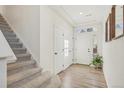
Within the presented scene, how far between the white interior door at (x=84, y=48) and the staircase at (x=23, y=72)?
406cm

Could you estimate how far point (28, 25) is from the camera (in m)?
3.66

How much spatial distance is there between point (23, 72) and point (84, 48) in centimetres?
492

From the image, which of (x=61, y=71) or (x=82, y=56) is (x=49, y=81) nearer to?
(x=61, y=71)

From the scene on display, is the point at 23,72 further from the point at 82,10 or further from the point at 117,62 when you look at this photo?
the point at 82,10

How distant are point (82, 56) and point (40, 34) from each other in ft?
13.8

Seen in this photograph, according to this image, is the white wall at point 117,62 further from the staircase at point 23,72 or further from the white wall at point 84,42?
the white wall at point 84,42

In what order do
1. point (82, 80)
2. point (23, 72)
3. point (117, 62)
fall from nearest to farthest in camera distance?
point (117, 62) < point (23, 72) < point (82, 80)

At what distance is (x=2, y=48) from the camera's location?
1.17 m

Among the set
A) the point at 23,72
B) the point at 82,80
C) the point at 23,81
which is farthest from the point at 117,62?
the point at 82,80

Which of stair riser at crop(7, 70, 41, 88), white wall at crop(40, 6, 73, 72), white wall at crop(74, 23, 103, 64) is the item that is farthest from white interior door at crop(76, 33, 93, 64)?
stair riser at crop(7, 70, 41, 88)
